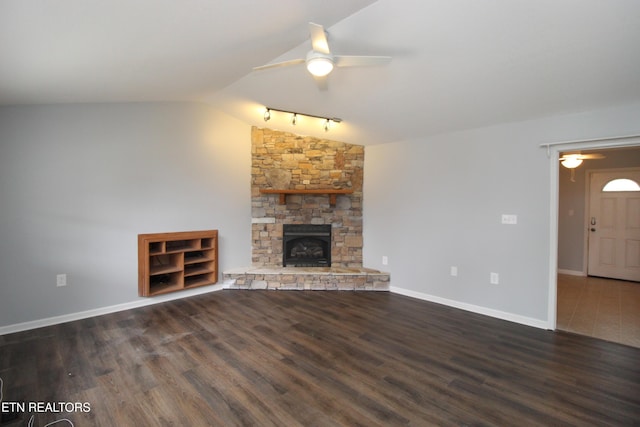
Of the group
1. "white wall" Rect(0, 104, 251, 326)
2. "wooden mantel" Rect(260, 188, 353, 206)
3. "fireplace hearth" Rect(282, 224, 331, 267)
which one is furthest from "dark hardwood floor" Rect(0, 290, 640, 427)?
"wooden mantel" Rect(260, 188, 353, 206)

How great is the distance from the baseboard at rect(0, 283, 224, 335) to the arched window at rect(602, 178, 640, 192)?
6.93 metres

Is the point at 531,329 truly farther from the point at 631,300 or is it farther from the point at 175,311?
the point at 175,311

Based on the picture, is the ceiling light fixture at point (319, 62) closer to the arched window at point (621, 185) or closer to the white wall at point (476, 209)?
the white wall at point (476, 209)

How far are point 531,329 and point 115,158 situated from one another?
5090mm

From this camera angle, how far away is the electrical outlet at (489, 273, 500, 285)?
350 centimetres

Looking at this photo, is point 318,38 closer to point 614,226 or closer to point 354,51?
point 354,51

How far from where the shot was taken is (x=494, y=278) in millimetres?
3521

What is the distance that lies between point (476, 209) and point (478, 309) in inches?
48.6

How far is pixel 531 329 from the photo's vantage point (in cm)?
316

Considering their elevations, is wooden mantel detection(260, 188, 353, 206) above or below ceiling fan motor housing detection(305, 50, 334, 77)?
below

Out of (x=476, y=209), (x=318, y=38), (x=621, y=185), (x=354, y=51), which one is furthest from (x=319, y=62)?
(x=621, y=185)

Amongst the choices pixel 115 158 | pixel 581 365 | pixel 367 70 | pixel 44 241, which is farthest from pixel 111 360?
pixel 581 365

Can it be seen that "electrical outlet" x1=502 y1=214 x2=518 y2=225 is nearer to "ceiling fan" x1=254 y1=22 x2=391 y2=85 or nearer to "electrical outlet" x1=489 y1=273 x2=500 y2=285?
"electrical outlet" x1=489 y1=273 x2=500 y2=285

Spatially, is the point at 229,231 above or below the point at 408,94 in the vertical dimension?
below
